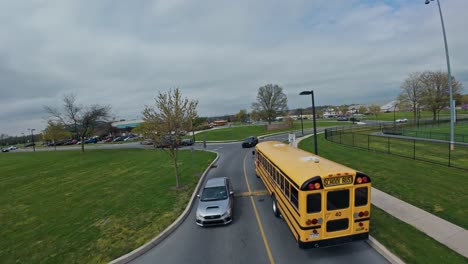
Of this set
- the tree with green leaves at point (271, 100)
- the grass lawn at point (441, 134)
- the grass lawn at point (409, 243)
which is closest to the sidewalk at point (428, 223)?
the grass lawn at point (409, 243)

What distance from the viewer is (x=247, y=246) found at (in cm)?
769

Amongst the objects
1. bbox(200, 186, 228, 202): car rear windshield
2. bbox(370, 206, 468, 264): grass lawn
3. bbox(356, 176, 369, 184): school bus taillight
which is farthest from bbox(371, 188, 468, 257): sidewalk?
bbox(200, 186, 228, 202): car rear windshield

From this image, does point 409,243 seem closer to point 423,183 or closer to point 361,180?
point 361,180

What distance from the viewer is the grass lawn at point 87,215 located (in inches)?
325

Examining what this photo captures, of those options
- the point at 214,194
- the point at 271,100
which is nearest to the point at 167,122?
the point at 214,194

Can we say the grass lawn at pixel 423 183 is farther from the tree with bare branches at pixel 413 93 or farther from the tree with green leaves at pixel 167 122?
the tree with bare branches at pixel 413 93

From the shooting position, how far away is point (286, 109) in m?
60.2

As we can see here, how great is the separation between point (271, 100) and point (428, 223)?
172ft

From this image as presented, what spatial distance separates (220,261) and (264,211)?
3953 mm

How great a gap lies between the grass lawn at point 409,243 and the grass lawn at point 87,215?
27.0 ft

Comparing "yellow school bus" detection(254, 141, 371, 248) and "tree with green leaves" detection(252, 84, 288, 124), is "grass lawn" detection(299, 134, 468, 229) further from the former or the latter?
"tree with green leaves" detection(252, 84, 288, 124)

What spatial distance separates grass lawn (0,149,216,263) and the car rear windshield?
5.22 feet

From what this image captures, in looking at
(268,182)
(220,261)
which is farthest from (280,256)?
(268,182)

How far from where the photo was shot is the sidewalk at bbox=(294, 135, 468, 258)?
6602 millimetres
